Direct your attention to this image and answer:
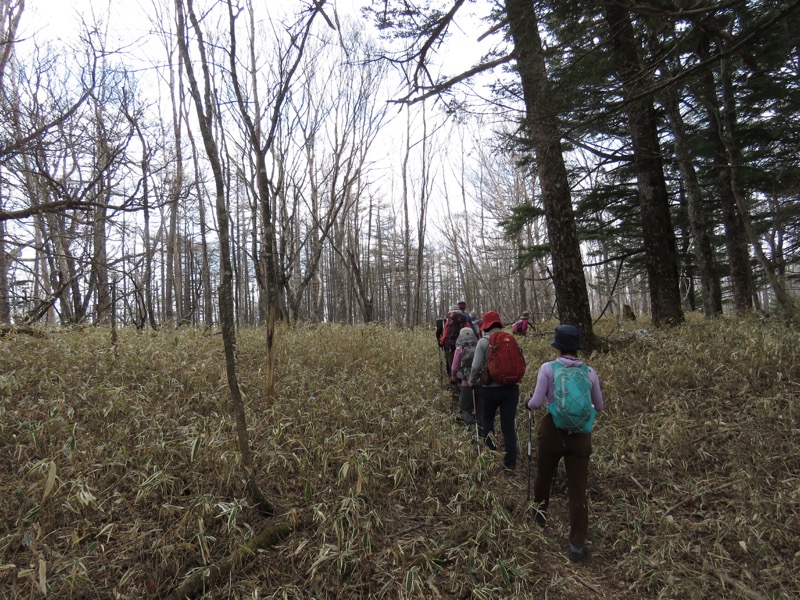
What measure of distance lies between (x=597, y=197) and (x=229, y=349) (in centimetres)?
920

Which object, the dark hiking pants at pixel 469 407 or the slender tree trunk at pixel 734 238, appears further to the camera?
the slender tree trunk at pixel 734 238

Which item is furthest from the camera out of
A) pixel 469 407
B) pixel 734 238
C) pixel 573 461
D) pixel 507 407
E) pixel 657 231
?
pixel 734 238

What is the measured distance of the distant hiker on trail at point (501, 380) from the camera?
4406 millimetres

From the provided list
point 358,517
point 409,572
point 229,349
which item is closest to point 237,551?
point 358,517

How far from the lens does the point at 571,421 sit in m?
3.26

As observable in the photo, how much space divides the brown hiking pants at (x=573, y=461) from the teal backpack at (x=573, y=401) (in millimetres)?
91

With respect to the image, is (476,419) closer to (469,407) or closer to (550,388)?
(469,407)

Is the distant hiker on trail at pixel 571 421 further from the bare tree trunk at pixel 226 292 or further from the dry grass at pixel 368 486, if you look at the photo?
the bare tree trunk at pixel 226 292

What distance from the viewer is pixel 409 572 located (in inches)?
106

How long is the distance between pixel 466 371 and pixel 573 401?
6.62 feet

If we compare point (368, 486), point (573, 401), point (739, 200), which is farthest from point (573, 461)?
point (739, 200)

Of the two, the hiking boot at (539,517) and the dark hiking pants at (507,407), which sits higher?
the dark hiking pants at (507,407)

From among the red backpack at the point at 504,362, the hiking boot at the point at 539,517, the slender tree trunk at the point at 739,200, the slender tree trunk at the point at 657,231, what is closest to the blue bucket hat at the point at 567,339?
the red backpack at the point at 504,362

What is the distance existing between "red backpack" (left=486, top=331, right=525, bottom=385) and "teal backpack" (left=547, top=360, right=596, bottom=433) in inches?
39.7
